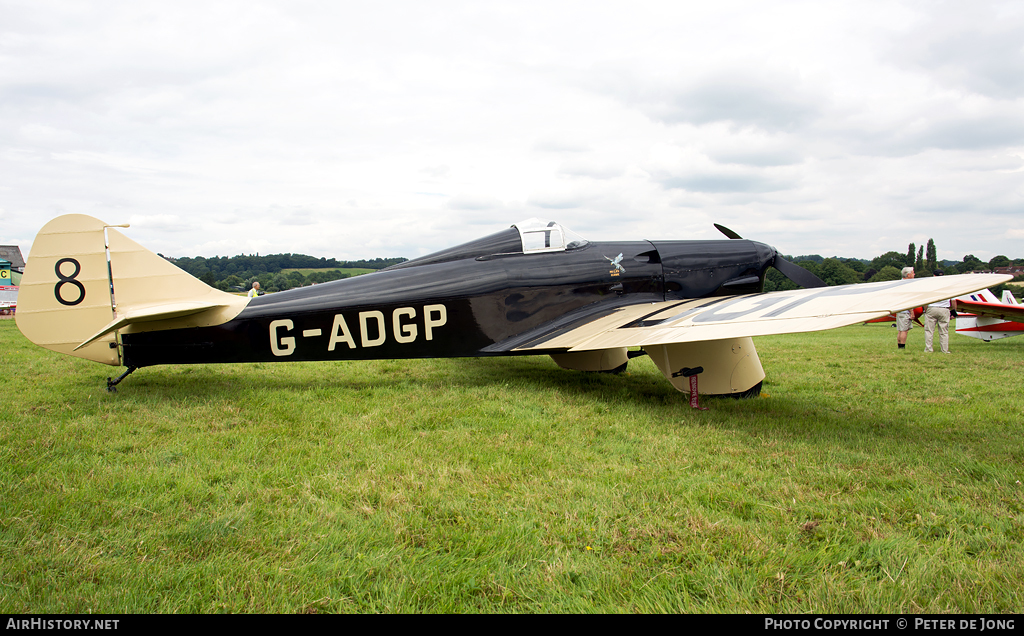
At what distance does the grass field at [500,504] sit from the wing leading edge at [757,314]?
2.50 ft

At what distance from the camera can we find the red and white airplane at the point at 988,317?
38.0 ft

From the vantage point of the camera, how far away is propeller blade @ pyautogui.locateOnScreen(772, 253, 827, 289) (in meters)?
7.03

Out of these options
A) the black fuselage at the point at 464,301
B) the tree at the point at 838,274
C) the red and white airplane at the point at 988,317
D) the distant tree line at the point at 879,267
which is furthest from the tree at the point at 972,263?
the black fuselage at the point at 464,301

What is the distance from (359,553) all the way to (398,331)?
3.77 metres

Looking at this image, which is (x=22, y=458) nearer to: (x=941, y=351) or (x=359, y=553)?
(x=359, y=553)

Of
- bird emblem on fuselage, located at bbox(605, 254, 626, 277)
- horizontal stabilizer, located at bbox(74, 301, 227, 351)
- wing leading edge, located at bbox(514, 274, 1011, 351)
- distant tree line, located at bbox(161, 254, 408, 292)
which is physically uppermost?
distant tree line, located at bbox(161, 254, 408, 292)

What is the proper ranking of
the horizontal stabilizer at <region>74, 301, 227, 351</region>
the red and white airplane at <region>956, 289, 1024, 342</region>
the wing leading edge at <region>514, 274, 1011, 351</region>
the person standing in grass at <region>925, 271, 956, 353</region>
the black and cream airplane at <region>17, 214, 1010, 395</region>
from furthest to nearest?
the red and white airplane at <region>956, 289, 1024, 342</region> → the person standing in grass at <region>925, 271, 956, 353</region> → the black and cream airplane at <region>17, 214, 1010, 395</region> → the horizontal stabilizer at <region>74, 301, 227, 351</region> → the wing leading edge at <region>514, 274, 1011, 351</region>

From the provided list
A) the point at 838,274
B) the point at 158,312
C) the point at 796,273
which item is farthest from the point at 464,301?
the point at 838,274

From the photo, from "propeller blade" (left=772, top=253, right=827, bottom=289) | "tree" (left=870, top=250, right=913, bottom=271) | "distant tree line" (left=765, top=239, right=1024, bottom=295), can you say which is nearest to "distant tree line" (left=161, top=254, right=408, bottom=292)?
"distant tree line" (left=765, top=239, right=1024, bottom=295)

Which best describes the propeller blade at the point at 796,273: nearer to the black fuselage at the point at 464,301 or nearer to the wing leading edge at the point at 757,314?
the black fuselage at the point at 464,301

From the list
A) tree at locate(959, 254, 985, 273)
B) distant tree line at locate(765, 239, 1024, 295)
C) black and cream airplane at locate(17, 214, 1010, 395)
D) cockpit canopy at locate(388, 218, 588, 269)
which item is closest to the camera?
black and cream airplane at locate(17, 214, 1010, 395)

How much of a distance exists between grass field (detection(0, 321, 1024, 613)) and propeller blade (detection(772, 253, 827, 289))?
221cm

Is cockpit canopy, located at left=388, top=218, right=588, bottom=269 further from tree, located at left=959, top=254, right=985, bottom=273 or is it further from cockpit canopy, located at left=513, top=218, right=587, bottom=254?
tree, located at left=959, top=254, right=985, bottom=273
